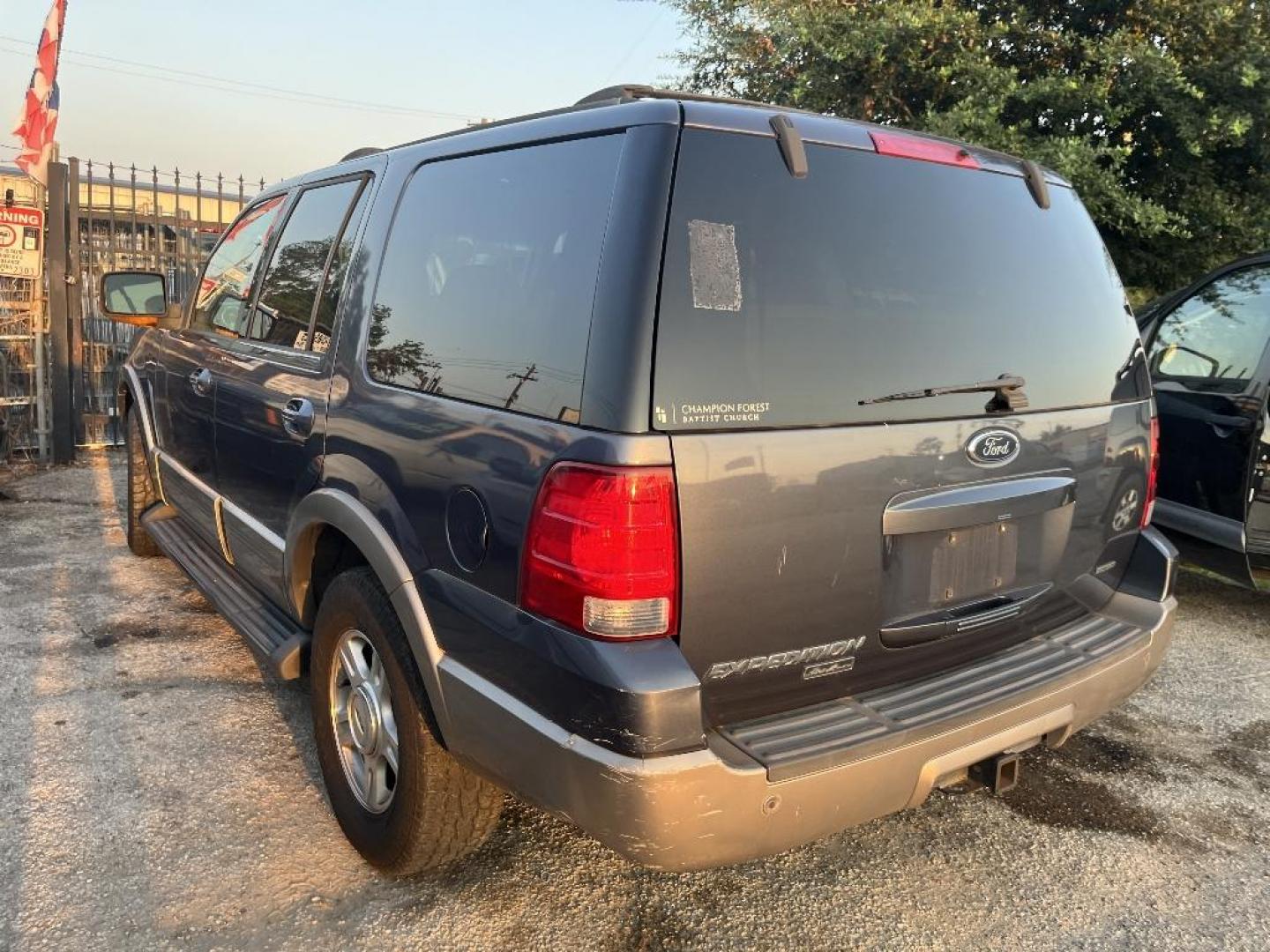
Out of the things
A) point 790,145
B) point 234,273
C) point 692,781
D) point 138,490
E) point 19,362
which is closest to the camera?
point 692,781

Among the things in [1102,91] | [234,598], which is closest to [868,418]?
[234,598]

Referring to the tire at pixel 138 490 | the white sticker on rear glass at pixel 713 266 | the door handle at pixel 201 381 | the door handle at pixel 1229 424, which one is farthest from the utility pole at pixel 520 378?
the door handle at pixel 1229 424

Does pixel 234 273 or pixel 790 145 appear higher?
pixel 790 145

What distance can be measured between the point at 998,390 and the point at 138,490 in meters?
4.59

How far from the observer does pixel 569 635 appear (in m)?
1.87

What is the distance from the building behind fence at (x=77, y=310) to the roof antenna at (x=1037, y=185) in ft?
21.0

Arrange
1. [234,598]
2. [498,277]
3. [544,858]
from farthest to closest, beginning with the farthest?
[234,598] → [544,858] → [498,277]

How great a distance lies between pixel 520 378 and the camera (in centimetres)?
206

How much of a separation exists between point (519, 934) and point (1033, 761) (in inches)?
76.6

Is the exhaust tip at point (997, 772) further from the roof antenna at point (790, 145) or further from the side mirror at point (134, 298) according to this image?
the side mirror at point (134, 298)

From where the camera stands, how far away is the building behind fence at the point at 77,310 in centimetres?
772

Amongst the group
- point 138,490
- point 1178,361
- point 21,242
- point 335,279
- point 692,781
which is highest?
point 21,242

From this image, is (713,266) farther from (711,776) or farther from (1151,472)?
(1151,472)

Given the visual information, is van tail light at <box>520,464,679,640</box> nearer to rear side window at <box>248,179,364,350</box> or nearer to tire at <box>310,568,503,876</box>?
tire at <box>310,568,503,876</box>
